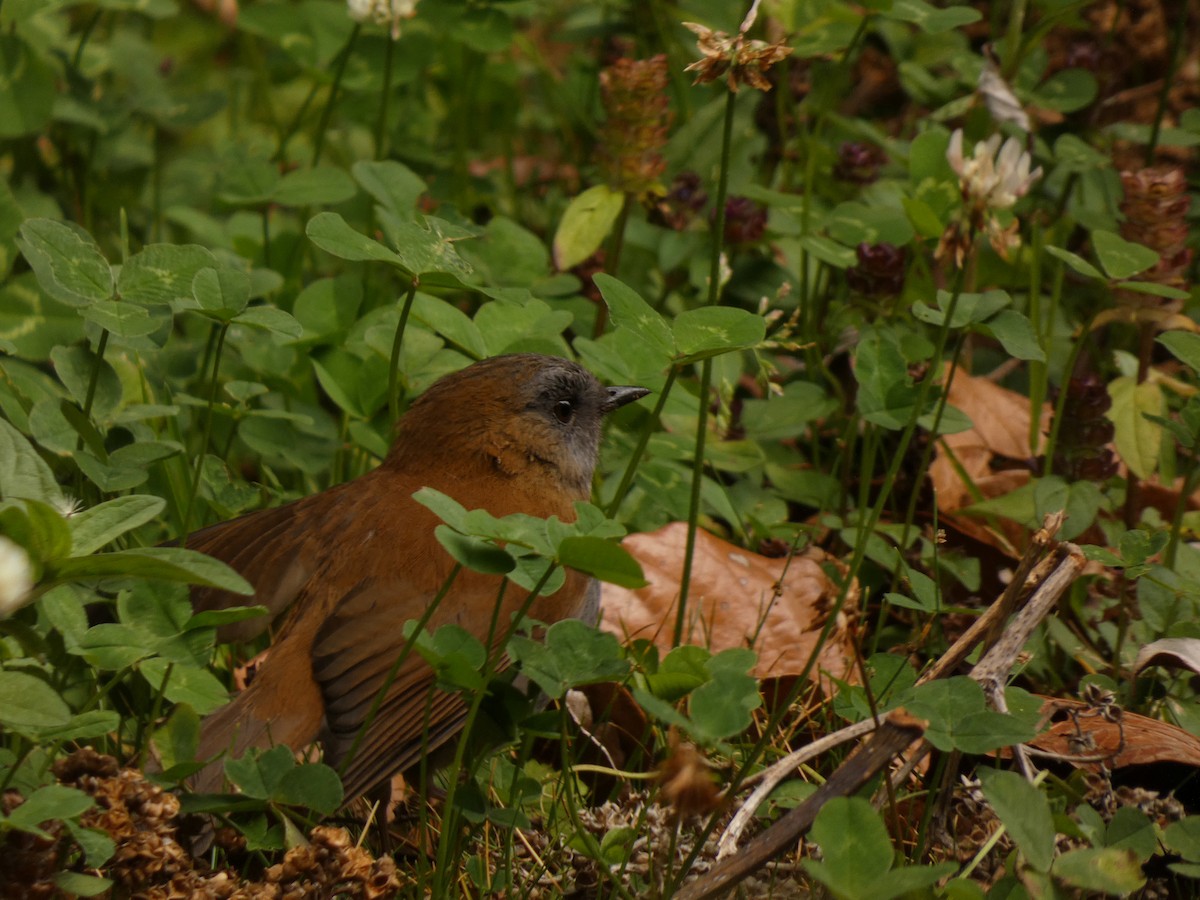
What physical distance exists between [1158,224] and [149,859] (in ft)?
9.28

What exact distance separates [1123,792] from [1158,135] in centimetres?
267

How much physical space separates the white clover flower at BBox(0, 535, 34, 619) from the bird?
74cm

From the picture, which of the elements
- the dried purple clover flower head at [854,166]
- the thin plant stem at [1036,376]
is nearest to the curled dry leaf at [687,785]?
the thin plant stem at [1036,376]

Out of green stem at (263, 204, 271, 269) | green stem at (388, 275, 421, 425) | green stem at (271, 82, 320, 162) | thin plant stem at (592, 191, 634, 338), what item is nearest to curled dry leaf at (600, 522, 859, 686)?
green stem at (388, 275, 421, 425)

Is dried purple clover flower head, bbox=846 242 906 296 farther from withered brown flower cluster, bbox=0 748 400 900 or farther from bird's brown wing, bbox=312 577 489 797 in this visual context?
withered brown flower cluster, bbox=0 748 400 900

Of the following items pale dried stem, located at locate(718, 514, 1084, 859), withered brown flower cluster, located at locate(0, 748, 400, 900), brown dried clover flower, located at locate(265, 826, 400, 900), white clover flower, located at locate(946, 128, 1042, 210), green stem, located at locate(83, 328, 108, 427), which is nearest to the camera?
withered brown flower cluster, located at locate(0, 748, 400, 900)

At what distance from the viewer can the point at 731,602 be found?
3.62 m

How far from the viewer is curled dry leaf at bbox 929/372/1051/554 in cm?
379

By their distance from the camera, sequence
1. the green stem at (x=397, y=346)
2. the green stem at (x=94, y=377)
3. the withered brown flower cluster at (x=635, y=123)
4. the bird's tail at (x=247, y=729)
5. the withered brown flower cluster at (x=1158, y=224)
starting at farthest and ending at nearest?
the withered brown flower cluster at (x=635, y=123) → the withered brown flower cluster at (x=1158, y=224) → the green stem at (x=397, y=346) → the green stem at (x=94, y=377) → the bird's tail at (x=247, y=729)

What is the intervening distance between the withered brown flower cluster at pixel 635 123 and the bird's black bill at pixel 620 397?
71 centimetres

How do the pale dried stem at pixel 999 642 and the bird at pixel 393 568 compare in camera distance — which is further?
the bird at pixel 393 568

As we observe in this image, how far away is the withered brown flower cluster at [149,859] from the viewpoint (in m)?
2.21

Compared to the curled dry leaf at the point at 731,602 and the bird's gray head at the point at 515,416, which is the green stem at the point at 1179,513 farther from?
the bird's gray head at the point at 515,416

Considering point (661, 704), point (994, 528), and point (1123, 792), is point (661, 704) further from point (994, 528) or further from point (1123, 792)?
point (994, 528)
